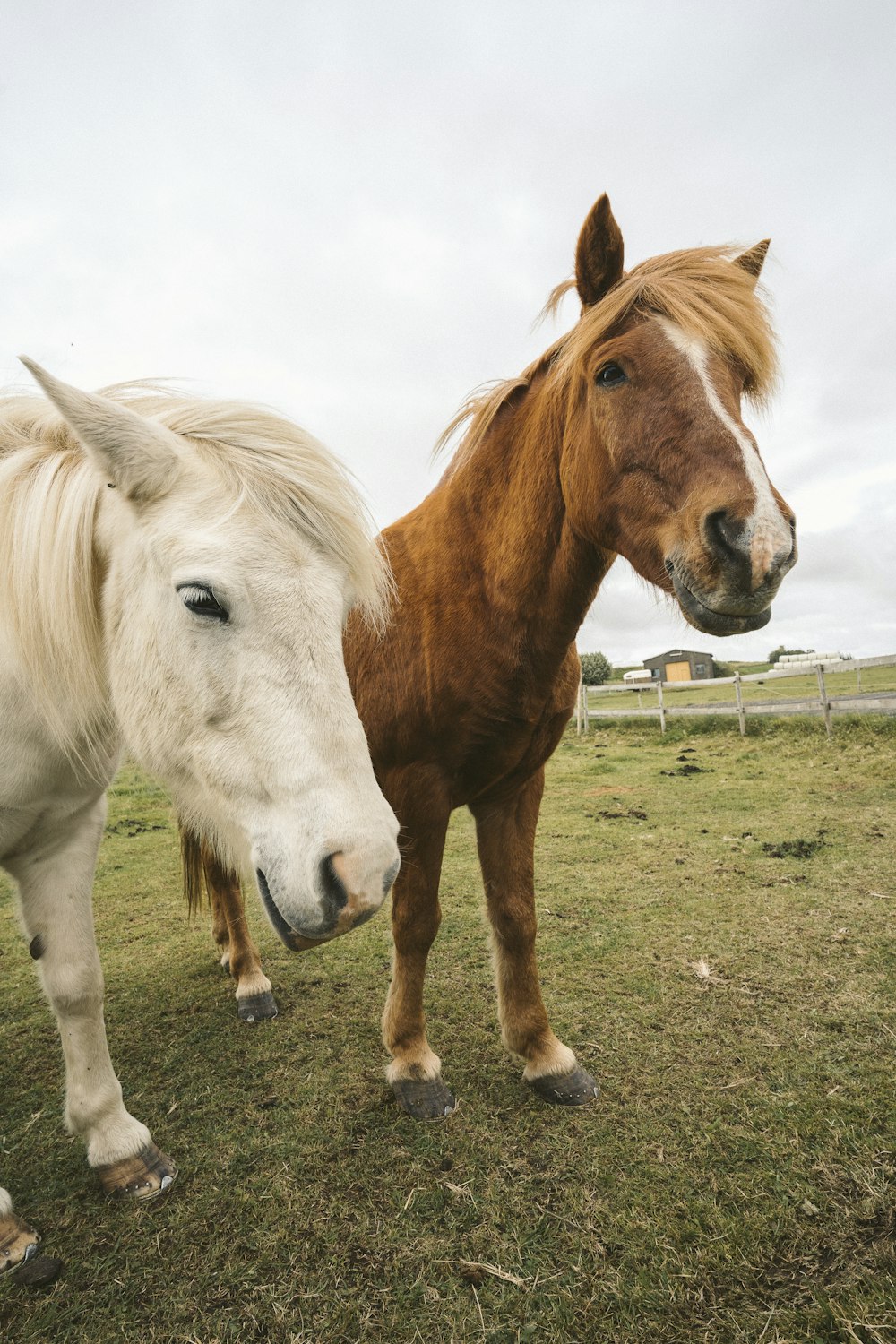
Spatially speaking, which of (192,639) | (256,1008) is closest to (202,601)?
(192,639)

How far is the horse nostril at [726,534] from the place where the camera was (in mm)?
1550

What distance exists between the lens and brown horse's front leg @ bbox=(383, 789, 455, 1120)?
227 cm

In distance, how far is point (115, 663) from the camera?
1732 millimetres

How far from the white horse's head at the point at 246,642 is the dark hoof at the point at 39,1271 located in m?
1.25

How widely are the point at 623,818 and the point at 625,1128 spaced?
191 inches

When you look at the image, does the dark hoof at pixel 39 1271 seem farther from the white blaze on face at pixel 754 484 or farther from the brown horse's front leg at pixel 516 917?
the white blaze on face at pixel 754 484

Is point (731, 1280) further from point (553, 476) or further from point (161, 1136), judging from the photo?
point (553, 476)

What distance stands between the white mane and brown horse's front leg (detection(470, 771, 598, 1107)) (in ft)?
3.73

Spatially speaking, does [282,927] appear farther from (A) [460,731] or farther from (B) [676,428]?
(B) [676,428]

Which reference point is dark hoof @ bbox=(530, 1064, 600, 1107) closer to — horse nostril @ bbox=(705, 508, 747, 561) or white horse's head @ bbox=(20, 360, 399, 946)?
white horse's head @ bbox=(20, 360, 399, 946)

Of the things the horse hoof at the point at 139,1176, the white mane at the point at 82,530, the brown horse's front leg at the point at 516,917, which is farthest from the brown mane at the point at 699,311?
the horse hoof at the point at 139,1176

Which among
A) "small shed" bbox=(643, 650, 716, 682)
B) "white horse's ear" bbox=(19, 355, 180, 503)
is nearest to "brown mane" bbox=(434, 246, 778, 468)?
"white horse's ear" bbox=(19, 355, 180, 503)

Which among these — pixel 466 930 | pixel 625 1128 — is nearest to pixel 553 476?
pixel 625 1128

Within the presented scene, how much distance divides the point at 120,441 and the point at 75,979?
180 cm
